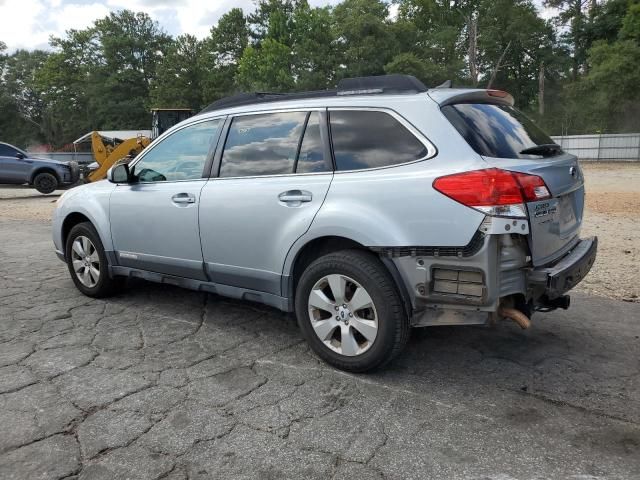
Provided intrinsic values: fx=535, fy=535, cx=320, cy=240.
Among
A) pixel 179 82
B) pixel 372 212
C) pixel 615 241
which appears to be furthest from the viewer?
pixel 179 82

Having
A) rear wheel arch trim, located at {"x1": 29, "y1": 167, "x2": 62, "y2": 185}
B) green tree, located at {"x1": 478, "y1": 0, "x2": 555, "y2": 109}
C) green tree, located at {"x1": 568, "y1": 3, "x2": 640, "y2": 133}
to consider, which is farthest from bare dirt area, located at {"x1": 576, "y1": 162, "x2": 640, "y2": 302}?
green tree, located at {"x1": 478, "y1": 0, "x2": 555, "y2": 109}

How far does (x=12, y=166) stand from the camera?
17.3 meters

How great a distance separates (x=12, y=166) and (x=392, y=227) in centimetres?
1769

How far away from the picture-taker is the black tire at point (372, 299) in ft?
10.5

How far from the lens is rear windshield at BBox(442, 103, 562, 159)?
3115mm

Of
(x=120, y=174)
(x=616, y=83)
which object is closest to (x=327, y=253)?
(x=120, y=174)

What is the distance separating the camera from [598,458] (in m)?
2.54

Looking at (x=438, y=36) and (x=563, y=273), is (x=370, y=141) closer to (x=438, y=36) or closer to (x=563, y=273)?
(x=563, y=273)

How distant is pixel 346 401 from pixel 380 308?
578mm

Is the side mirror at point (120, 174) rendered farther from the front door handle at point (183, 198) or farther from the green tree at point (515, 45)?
the green tree at point (515, 45)

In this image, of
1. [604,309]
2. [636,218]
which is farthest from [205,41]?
[604,309]

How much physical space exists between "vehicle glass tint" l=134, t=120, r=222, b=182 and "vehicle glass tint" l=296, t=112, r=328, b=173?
893mm

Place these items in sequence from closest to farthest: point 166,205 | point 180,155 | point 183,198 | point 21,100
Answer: point 183,198, point 166,205, point 180,155, point 21,100

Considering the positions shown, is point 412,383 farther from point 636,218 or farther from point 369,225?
point 636,218
